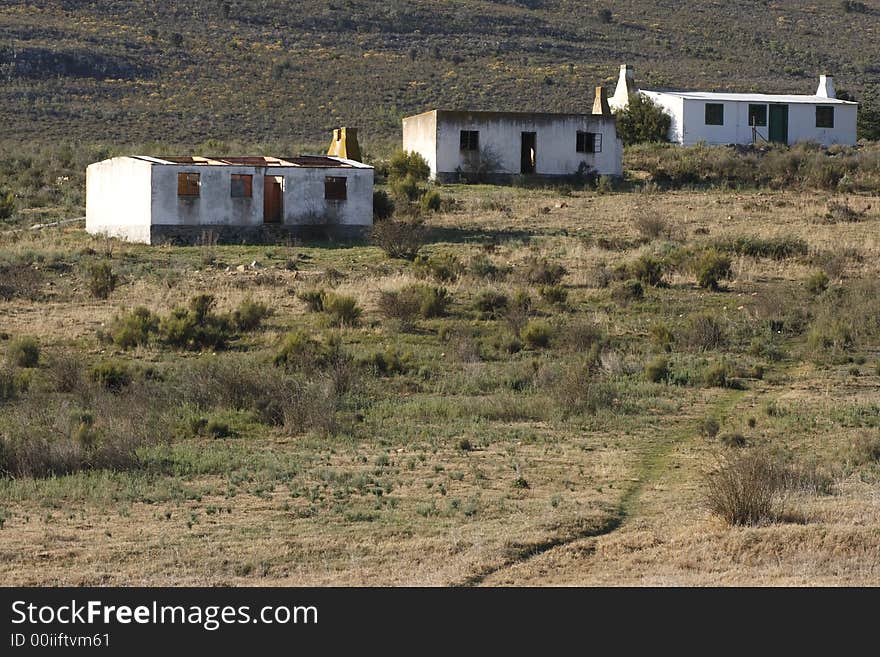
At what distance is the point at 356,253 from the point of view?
37750 millimetres

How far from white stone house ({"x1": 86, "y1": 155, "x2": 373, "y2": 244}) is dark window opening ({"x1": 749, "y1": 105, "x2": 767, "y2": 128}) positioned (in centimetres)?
2177

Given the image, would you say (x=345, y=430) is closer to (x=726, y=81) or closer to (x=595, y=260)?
(x=595, y=260)

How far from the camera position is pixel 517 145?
51.2m

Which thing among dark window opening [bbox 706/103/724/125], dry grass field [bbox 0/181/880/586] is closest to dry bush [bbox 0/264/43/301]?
dry grass field [bbox 0/181/880/586]

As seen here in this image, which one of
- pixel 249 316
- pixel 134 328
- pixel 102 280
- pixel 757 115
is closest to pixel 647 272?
pixel 249 316

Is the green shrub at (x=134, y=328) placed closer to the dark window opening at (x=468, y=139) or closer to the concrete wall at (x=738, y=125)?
the dark window opening at (x=468, y=139)

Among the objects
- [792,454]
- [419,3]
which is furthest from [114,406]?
[419,3]

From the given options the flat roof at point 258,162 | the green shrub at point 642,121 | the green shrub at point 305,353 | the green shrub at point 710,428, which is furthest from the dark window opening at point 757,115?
the green shrub at point 710,428

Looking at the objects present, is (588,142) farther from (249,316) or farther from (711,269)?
(249,316)

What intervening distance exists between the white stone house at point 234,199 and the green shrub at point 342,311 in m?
11.4

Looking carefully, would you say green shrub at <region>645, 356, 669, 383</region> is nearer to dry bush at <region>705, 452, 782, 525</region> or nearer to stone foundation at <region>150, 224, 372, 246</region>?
dry bush at <region>705, 452, 782, 525</region>

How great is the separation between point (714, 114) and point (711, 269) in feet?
87.2

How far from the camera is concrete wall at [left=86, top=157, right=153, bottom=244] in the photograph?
39.9 m

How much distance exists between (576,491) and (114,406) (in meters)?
7.80
